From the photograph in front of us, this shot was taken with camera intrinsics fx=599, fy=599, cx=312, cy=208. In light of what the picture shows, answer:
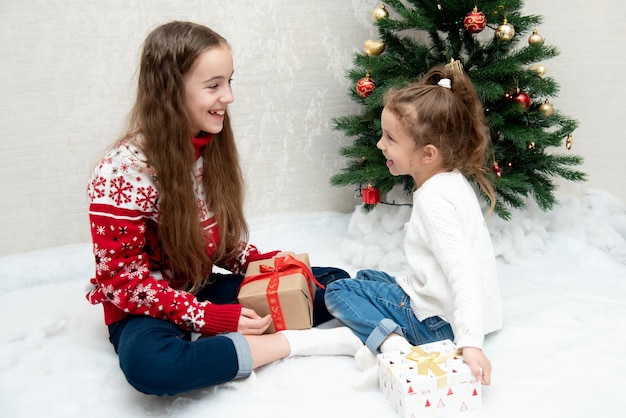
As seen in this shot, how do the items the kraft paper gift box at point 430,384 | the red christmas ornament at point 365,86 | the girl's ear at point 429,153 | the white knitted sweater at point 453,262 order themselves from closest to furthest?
the kraft paper gift box at point 430,384 → the white knitted sweater at point 453,262 → the girl's ear at point 429,153 → the red christmas ornament at point 365,86

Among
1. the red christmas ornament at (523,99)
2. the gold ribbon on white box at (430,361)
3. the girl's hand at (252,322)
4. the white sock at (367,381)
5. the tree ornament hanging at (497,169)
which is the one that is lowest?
the white sock at (367,381)

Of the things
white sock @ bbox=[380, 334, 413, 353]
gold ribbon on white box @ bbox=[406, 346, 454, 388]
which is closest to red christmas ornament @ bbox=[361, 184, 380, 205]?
white sock @ bbox=[380, 334, 413, 353]

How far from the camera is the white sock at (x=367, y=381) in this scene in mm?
1146

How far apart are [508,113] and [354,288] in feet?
2.24

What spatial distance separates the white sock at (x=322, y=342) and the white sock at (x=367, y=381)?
13 centimetres

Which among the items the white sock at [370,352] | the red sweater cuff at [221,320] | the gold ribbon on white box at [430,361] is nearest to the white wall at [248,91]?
the red sweater cuff at [221,320]

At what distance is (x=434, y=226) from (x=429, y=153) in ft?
0.54

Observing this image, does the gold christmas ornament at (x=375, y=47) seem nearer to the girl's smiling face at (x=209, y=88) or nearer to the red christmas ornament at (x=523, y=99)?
the red christmas ornament at (x=523, y=99)

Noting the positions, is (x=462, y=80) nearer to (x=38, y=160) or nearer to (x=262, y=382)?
(x=262, y=382)

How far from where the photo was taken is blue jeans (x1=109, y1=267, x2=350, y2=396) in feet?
3.57

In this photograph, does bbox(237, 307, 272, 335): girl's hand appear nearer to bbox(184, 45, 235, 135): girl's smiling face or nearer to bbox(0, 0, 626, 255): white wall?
bbox(184, 45, 235, 135): girl's smiling face

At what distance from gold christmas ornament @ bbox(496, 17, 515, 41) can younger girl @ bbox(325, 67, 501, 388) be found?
386 mm

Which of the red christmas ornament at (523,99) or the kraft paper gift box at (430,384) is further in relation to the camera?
the red christmas ornament at (523,99)

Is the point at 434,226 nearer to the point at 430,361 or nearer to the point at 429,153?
the point at 429,153
